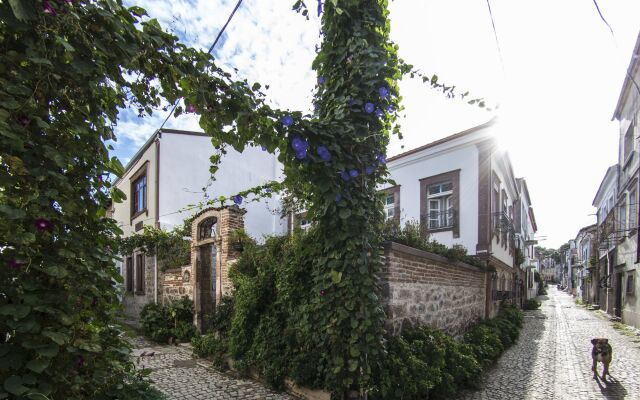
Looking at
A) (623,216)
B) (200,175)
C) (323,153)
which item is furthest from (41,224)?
(623,216)

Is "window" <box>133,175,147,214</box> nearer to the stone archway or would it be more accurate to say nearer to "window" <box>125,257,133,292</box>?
"window" <box>125,257,133,292</box>

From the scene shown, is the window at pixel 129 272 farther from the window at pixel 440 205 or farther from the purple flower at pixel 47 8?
the purple flower at pixel 47 8

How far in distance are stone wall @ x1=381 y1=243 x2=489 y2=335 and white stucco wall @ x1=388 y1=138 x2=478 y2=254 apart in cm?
220

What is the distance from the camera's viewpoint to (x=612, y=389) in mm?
5738

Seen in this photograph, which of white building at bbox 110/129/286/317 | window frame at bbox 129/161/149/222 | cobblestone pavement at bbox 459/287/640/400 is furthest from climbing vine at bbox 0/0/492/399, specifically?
window frame at bbox 129/161/149/222

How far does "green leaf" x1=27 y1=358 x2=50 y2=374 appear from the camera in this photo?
1513 millimetres

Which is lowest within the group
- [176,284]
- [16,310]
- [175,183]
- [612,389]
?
[612,389]

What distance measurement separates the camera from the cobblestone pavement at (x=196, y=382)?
5.09 meters

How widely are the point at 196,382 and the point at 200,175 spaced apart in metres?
9.39

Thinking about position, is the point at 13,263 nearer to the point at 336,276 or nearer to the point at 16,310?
the point at 16,310

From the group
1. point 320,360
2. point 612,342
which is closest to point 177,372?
point 320,360

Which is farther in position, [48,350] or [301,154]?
[301,154]

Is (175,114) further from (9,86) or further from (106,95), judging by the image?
(9,86)

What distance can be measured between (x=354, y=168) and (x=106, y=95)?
7.49 feet
